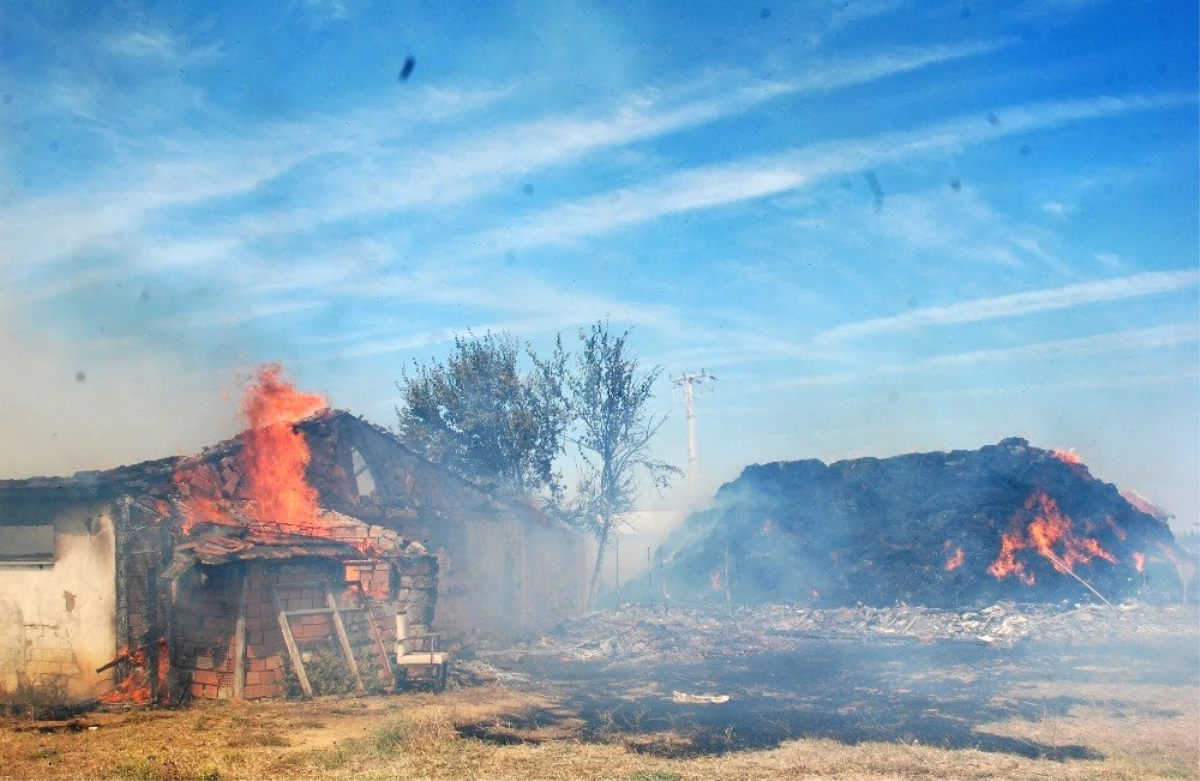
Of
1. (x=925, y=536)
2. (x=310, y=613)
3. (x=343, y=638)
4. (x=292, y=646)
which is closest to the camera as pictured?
(x=292, y=646)

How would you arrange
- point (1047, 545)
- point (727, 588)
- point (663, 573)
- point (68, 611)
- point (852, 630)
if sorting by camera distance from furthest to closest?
1. point (663, 573)
2. point (727, 588)
3. point (1047, 545)
4. point (852, 630)
5. point (68, 611)

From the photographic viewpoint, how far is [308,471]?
21375 millimetres

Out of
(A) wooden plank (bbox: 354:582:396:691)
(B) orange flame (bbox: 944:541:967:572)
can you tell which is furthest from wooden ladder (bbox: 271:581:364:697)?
(B) orange flame (bbox: 944:541:967:572)

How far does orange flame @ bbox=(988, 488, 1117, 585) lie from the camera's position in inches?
1034

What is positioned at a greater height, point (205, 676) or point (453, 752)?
point (205, 676)

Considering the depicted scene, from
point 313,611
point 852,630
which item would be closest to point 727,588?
point 852,630

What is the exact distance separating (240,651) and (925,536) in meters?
21.9

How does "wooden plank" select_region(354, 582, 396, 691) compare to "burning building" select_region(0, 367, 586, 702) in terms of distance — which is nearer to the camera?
"burning building" select_region(0, 367, 586, 702)

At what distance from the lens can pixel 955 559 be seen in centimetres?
2706

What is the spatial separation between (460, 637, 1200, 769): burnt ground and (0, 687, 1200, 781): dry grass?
0.13m

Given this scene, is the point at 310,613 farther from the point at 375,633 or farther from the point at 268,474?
the point at 268,474

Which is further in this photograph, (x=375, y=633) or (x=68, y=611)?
(x=375, y=633)

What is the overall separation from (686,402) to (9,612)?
125 ft

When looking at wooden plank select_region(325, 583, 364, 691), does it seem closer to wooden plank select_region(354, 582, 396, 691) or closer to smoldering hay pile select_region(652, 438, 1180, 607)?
wooden plank select_region(354, 582, 396, 691)
